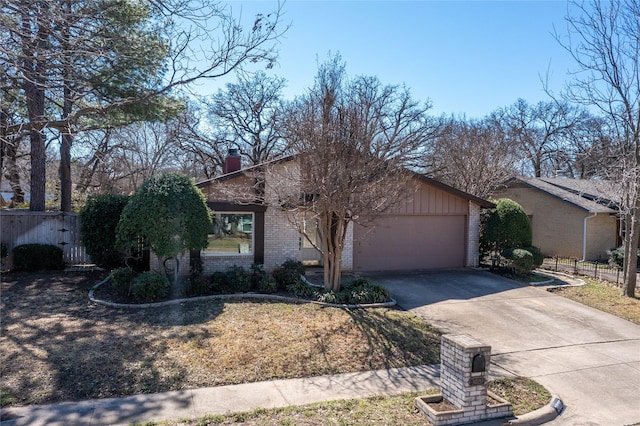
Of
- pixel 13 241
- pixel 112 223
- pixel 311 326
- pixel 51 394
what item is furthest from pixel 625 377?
pixel 13 241

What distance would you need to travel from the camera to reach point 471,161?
1941 centimetres

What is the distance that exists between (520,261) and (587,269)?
4.94 metres

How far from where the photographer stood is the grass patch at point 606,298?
10.1 m

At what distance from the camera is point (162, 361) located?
20.6ft

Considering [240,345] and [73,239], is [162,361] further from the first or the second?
[73,239]

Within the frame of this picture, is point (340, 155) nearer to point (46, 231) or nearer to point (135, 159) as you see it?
point (46, 231)

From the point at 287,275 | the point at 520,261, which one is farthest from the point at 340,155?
the point at 520,261

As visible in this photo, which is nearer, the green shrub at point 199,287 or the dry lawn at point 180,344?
the dry lawn at point 180,344

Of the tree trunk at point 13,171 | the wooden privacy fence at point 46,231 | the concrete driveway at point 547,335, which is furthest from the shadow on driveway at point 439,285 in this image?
the tree trunk at point 13,171

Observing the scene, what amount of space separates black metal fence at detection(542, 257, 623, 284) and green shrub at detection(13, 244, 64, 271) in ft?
57.8

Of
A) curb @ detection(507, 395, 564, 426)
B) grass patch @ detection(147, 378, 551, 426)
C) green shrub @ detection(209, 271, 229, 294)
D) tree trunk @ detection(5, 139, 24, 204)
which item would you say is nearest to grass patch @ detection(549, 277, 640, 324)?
curb @ detection(507, 395, 564, 426)

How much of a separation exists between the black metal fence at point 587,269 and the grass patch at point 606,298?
1342 millimetres

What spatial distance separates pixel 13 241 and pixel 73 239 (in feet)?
5.29

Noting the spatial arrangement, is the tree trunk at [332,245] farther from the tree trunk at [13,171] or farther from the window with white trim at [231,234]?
the tree trunk at [13,171]
